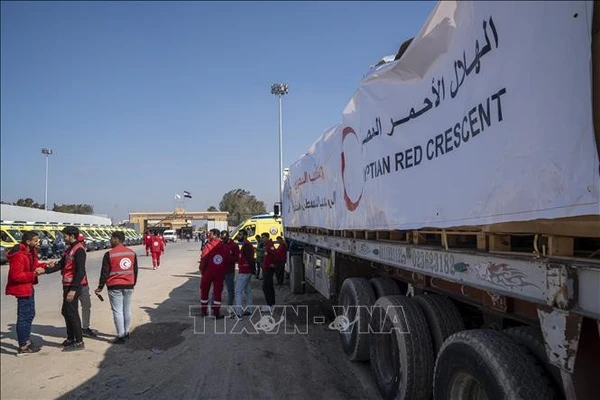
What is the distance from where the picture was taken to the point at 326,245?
24.3ft

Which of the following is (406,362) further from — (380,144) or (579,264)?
(579,264)

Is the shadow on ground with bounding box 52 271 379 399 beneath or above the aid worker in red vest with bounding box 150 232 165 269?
beneath

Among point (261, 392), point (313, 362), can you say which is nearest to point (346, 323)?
point (313, 362)

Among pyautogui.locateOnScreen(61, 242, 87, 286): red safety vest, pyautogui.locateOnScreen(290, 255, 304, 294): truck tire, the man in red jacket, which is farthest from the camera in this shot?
pyautogui.locateOnScreen(290, 255, 304, 294): truck tire

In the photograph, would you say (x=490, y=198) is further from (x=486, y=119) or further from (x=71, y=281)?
(x=71, y=281)

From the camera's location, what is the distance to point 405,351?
402 centimetres

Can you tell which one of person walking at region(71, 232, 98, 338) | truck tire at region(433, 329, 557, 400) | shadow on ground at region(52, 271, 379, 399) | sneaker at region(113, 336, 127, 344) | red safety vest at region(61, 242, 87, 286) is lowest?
shadow on ground at region(52, 271, 379, 399)

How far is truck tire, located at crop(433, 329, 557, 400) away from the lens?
96.6 inches

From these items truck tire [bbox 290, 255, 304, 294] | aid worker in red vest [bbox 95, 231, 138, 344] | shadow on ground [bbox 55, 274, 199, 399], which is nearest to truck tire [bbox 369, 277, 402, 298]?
shadow on ground [bbox 55, 274, 199, 399]

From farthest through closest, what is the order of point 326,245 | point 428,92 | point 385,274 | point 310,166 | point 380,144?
1. point 310,166
2. point 326,245
3. point 385,274
4. point 380,144
5. point 428,92

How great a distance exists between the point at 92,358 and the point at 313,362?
3043 millimetres

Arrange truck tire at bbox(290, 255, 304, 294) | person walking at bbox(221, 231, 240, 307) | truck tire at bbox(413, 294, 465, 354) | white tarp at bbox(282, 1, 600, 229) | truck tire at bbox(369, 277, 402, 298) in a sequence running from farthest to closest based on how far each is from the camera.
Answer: truck tire at bbox(290, 255, 304, 294)
person walking at bbox(221, 231, 240, 307)
truck tire at bbox(369, 277, 402, 298)
truck tire at bbox(413, 294, 465, 354)
white tarp at bbox(282, 1, 600, 229)

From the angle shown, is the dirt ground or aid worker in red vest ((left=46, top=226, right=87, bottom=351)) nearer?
the dirt ground

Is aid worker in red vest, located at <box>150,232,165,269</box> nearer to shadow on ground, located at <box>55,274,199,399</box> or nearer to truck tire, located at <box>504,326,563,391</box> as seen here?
shadow on ground, located at <box>55,274,199,399</box>
